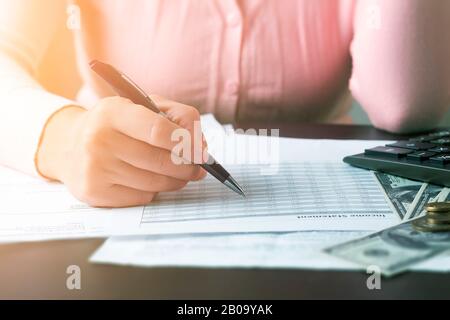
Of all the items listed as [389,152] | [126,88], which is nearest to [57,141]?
[126,88]

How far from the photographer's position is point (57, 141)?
1.23 ft

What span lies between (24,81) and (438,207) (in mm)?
320

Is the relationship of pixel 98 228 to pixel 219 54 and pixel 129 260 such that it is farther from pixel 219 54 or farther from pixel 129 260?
pixel 219 54

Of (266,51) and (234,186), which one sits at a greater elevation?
(266,51)

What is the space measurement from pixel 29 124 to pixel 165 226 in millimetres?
162

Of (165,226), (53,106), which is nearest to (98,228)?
Answer: (165,226)

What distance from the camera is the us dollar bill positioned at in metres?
0.24

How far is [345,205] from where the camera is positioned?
312mm

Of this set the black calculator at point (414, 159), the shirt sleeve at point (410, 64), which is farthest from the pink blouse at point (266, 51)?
the black calculator at point (414, 159)

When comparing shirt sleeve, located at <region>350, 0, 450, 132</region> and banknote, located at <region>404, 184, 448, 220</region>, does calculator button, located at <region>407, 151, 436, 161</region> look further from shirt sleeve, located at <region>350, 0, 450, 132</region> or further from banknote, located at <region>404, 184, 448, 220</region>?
shirt sleeve, located at <region>350, 0, 450, 132</region>

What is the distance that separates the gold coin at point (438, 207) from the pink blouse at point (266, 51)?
21 cm

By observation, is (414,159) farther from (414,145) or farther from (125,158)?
(125,158)
